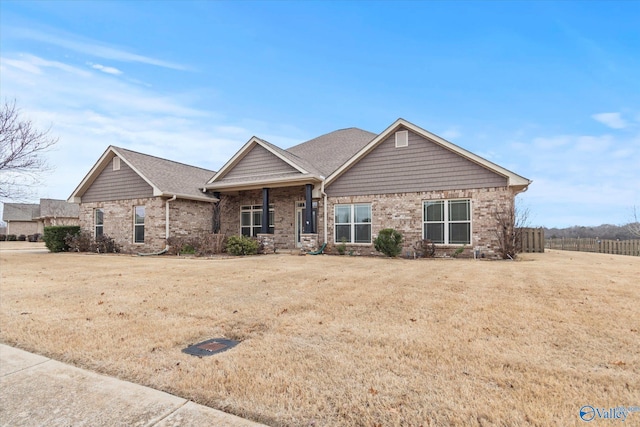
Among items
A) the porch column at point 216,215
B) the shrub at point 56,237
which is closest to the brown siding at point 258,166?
the porch column at point 216,215

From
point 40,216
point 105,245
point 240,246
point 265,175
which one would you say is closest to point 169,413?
point 240,246

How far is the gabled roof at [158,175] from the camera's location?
54.9 ft

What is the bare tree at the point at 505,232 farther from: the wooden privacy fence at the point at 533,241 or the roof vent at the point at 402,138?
the wooden privacy fence at the point at 533,241

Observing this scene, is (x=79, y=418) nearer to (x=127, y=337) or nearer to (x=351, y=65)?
(x=127, y=337)

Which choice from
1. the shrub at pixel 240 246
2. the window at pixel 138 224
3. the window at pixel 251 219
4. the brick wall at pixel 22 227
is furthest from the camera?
the brick wall at pixel 22 227

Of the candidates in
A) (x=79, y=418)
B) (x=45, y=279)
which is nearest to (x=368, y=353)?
(x=79, y=418)

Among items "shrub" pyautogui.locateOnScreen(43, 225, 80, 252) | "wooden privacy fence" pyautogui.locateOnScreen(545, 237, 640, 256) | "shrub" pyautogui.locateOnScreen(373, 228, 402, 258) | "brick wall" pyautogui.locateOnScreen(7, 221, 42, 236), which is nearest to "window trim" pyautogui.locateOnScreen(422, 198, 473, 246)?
"shrub" pyautogui.locateOnScreen(373, 228, 402, 258)

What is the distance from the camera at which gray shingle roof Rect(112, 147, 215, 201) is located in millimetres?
16922

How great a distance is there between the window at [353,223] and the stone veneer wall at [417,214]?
0.80 ft

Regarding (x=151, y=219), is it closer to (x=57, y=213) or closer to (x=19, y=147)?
(x=19, y=147)

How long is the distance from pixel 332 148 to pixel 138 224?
12.5 metres

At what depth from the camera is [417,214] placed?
46.8 ft

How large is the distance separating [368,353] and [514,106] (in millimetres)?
19346

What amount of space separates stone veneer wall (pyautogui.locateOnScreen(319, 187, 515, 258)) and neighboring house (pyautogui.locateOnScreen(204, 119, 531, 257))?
1.4 inches
